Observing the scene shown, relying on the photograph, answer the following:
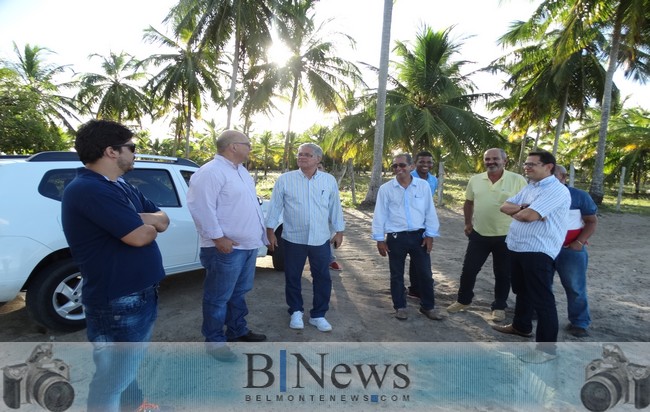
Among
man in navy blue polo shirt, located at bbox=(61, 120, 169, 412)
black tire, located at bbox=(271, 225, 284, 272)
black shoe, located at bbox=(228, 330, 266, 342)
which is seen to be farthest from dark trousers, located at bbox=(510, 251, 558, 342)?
black tire, located at bbox=(271, 225, 284, 272)

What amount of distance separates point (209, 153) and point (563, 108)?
28.2 meters

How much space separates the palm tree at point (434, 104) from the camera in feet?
47.5

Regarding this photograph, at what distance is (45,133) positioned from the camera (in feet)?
41.1

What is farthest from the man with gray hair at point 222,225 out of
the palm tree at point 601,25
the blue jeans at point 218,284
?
the palm tree at point 601,25

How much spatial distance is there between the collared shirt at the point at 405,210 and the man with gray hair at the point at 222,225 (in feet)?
4.90

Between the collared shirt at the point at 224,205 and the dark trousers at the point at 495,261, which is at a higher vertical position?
the collared shirt at the point at 224,205

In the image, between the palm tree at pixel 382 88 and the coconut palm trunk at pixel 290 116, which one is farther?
the coconut palm trunk at pixel 290 116

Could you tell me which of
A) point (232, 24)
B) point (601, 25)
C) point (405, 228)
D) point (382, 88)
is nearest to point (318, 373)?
point (405, 228)

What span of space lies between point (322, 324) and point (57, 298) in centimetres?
243

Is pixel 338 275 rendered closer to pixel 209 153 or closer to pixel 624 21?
pixel 624 21

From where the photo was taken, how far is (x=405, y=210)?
3.96 metres

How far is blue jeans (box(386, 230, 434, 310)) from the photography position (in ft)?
13.0

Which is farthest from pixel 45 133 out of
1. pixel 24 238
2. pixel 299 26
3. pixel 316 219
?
pixel 316 219

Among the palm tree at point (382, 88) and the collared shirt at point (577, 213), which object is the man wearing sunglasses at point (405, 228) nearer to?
the collared shirt at point (577, 213)
